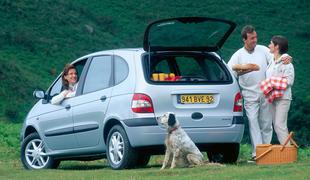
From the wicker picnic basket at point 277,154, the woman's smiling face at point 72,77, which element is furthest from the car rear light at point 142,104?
the woman's smiling face at point 72,77

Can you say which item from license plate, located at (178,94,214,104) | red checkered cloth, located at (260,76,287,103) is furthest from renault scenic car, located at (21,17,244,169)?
red checkered cloth, located at (260,76,287,103)

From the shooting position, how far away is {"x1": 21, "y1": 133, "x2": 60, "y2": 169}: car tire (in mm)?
15076

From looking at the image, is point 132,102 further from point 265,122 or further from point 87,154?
point 265,122

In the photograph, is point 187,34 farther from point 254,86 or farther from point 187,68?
point 254,86

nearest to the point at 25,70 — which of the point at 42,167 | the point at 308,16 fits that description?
the point at 308,16

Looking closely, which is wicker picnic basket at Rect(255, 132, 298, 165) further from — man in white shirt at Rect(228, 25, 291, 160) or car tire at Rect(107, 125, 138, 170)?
car tire at Rect(107, 125, 138, 170)

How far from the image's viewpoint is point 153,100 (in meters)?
12.9

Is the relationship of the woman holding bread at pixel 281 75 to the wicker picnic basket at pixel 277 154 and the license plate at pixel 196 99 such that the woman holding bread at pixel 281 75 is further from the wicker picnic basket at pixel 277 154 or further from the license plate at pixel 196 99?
the license plate at pixel 196 99

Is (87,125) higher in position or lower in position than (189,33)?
lower

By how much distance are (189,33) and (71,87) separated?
2.04 m

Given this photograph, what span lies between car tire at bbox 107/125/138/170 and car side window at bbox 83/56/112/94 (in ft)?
2.51

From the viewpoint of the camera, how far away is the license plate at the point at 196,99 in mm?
13117

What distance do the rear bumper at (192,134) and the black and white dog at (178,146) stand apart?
0.48 ft

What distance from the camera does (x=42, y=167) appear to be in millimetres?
15062
